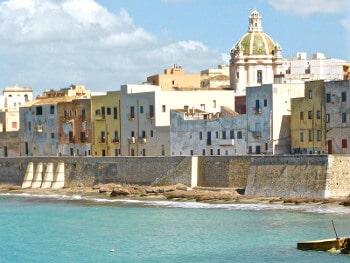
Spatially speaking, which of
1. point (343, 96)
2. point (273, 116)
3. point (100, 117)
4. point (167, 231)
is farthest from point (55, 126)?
point (167, 231)

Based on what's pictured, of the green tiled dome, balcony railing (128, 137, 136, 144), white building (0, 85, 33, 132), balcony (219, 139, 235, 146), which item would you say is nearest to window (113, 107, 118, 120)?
balcony railing (128, 137, 136, 144)

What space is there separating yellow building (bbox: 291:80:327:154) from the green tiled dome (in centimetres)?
1742

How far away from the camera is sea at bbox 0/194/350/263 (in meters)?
39.8

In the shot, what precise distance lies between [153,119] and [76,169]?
6770 mm

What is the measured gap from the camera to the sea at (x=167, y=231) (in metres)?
39.8

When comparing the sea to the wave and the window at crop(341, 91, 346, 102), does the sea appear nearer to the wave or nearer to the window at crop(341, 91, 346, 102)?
the wave

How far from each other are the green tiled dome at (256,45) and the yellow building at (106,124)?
1105cm

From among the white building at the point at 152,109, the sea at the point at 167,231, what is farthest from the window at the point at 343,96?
the white building at the point at 152,109

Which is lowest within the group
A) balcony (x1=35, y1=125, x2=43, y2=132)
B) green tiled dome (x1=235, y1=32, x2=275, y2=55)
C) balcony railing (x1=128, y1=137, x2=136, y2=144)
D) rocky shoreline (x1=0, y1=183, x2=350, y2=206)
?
rocky shoreline (x1=0, y1=183, x2=350, y2=206)

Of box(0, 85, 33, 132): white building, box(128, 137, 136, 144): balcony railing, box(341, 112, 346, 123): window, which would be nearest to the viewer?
box(341, 112, 346, 123): window

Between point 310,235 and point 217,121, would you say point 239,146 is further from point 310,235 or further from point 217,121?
point 310,235

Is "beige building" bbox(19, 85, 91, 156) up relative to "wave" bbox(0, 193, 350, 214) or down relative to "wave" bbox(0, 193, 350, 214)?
up

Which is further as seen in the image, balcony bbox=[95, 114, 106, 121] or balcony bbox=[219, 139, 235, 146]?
balcony bbox=[95, 114, 106, 121]

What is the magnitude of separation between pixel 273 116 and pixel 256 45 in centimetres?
1733
